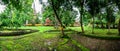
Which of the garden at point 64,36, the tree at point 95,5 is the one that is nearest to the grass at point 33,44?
the garden at point 64,36

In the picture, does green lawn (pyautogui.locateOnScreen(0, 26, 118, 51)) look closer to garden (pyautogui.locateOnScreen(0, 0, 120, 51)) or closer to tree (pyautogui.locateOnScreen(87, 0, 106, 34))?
garden (pyautogui.locateOnScreen(0, 0, 120, 51))

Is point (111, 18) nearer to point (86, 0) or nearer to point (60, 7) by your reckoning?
point (86, 0)

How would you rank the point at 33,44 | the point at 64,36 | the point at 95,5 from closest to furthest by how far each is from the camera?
the point at 33,44 < the point at 64,36 < the point at 95,5

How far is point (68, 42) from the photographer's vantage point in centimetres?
2688

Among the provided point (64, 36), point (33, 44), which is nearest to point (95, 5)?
point (64, 36)

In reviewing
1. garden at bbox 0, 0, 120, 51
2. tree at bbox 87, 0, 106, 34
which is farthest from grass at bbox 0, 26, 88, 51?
tree at bbox 87, 0, 106, 34

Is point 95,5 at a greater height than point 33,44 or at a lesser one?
greater

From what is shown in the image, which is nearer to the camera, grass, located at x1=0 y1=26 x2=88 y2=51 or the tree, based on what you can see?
grass, located at x1=0 y1=26 x2=88 y2=51

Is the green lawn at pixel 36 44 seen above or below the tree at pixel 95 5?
below

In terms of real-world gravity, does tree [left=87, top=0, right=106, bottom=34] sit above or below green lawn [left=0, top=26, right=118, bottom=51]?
above

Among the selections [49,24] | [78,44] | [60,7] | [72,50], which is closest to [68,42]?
[78,44]

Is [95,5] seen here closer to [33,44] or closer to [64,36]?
[64,36]

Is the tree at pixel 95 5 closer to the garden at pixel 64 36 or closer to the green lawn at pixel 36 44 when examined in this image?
the garden at pixel 64 36

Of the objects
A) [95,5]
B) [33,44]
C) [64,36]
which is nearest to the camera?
[33,44]
